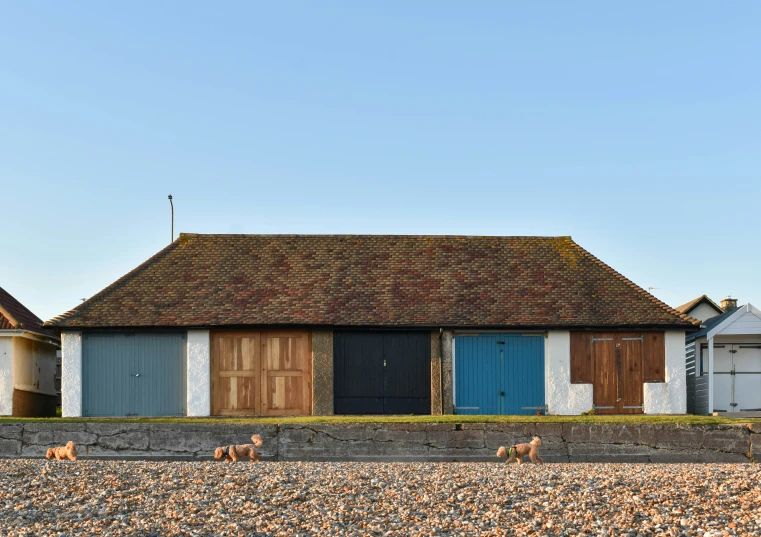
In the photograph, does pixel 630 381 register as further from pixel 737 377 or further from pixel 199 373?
pixel 199 373

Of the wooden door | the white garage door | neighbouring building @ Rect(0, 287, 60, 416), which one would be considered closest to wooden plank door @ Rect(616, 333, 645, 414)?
the wooden door

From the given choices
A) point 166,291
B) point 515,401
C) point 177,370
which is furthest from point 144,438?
point 515,401

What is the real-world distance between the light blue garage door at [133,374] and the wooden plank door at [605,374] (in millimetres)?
10219

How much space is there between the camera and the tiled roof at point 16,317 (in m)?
26.2

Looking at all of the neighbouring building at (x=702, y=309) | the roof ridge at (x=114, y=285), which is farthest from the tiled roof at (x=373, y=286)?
the neighbouring building at (x=702, y=309)

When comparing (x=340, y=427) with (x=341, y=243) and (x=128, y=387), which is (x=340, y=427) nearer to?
(x=128, y=387)

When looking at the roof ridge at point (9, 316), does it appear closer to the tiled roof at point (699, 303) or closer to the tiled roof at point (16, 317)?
the tiled roof at point (16, 317)

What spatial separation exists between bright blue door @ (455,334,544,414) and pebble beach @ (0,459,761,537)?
10.8 metres

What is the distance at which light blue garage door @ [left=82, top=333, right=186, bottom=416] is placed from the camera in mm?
25031

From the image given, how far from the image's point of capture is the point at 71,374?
25.0m

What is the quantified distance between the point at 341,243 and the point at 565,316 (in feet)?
22.9

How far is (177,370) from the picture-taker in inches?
993

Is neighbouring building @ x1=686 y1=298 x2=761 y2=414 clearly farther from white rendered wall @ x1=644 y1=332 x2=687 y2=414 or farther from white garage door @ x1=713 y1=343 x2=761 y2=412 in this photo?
white rendered wall @ x1=644 y1=332 x2=687 y2=414

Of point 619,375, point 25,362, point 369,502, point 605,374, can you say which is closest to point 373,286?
point 605,374
